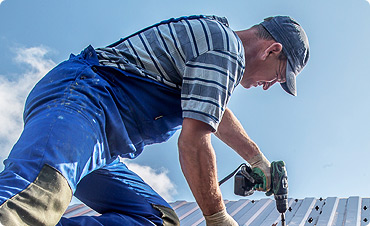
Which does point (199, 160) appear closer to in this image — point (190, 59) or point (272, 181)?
point (190, 59)

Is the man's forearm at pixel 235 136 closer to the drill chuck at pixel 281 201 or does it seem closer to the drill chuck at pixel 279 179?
the drill chuck at pixel 279 179

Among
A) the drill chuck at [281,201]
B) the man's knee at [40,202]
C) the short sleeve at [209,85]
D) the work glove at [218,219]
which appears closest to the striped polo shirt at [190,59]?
the short sleeve at [209,85]

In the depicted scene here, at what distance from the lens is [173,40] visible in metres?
2.32

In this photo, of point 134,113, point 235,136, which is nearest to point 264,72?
point 235,136

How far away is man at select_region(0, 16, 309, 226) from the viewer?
1.72m

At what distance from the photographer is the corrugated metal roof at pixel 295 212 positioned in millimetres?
4125

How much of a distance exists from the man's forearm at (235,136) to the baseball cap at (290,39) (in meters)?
0.48

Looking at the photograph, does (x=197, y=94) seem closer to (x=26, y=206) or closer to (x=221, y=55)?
(x=221, y=55)

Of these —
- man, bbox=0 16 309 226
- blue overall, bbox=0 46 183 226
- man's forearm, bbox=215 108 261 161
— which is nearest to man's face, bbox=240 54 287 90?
man, bbox=0 16 309 226

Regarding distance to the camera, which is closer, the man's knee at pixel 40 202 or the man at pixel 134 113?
the man's knee at pixel 40 202

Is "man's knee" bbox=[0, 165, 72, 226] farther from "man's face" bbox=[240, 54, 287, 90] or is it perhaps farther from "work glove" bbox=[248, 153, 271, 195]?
"work glove" bbox=[248, 153, 271, 195]

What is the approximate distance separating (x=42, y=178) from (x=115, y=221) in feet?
2.95

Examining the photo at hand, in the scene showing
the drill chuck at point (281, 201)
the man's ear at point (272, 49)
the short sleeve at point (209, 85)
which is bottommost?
the drill chuck at point (281, 201)

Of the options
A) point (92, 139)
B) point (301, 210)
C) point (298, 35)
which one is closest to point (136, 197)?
point (92, 139)
